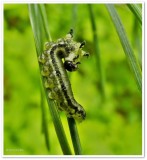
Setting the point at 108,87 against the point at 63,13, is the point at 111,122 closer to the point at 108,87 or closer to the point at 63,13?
Answer: the point at 108,87

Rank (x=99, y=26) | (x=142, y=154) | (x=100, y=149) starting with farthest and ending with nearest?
(x=99, y=26) → (x=100, y=149) → (x=142, y=154)

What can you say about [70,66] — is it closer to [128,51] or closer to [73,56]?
[73,56]

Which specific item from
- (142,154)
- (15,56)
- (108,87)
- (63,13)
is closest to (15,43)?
(15,56)

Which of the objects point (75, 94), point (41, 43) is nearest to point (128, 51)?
point (41, 43)

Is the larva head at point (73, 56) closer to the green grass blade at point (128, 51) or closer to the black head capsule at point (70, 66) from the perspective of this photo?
the black head capsule at point (70, 66)

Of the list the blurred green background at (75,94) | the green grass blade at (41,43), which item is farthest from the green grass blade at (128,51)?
the blurred green background at (75,94)
